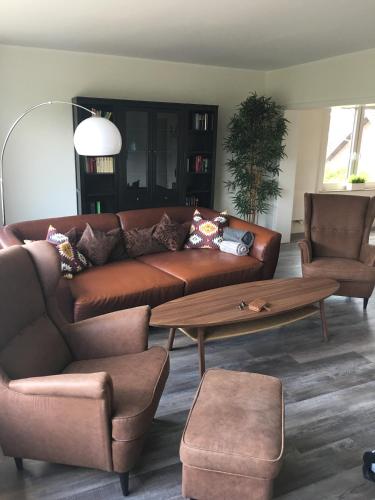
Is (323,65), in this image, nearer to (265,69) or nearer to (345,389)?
(265,69)

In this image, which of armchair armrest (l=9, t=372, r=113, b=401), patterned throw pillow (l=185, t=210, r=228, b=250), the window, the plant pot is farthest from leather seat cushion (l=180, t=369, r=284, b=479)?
the plant pot

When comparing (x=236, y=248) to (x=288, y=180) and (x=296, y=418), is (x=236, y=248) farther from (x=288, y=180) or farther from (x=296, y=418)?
Result: (x=288, y=180)

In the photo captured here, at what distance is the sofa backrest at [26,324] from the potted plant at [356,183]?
602 centimetres

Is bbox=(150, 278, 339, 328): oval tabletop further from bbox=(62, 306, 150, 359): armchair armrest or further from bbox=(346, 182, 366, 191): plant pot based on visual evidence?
bbox=(346, 182, 366, 191): plant pot

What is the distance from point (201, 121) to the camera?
5.39 metres

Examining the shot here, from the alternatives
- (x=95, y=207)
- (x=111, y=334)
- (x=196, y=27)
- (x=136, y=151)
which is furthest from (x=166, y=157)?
(x=111, y=334)

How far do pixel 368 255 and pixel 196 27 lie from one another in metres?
2.55

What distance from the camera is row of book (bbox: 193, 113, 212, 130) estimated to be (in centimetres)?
536

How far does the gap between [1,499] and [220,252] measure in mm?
2699

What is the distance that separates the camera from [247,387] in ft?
6.31

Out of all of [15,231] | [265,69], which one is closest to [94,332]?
[15,231]

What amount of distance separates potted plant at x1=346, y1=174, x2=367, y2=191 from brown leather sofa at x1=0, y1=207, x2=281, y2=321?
3.62m

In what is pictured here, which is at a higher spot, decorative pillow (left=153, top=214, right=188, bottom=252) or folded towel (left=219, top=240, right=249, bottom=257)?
decorative pillow (left=153, top=214, right=188, bottom=252)

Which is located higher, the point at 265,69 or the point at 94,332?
the point at 265,69
